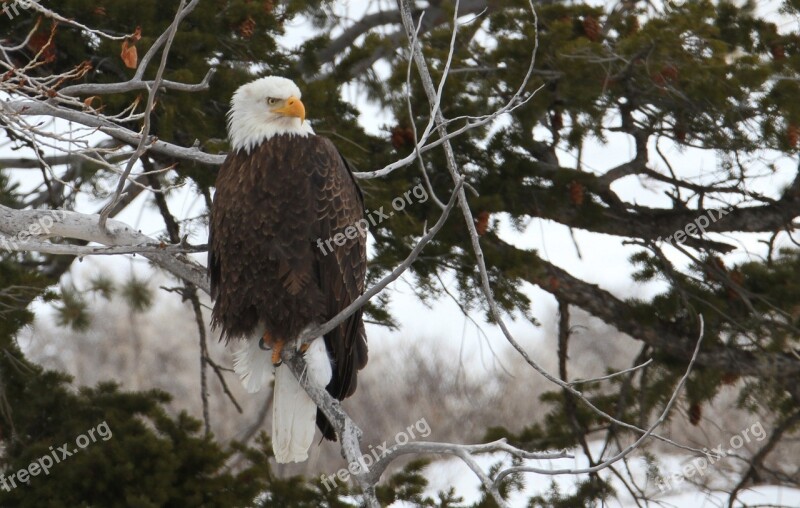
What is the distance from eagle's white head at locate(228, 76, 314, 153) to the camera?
4164 mm

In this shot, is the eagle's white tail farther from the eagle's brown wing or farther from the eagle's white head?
the eagle's white head

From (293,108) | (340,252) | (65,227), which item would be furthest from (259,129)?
(65,227)

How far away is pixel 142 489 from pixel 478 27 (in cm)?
299

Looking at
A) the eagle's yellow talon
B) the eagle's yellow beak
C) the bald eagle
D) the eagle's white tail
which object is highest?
the eagle's yellow beak

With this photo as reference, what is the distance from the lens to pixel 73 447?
16.9 ft

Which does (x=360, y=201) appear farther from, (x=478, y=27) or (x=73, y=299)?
(x=73, y=299)

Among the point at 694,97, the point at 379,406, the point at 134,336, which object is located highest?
the point at 134,336

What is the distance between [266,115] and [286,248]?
58 cm

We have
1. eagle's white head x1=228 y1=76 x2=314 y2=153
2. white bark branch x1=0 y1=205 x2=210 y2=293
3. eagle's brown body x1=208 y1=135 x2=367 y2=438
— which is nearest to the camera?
white bark branch x1=0 y1=205 x2=210 y2=293

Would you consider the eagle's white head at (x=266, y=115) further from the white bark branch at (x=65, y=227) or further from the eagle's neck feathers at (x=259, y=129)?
the white bark branch at (x=65, y=227)

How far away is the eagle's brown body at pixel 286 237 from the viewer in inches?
159

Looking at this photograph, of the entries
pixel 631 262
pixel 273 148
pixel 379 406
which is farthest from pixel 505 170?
pixel 379 406

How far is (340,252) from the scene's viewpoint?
4148 millimetres

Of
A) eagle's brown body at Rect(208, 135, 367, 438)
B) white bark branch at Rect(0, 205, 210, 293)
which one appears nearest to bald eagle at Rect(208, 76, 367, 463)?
eagle's brown body at Rect(208, 135, 367, 438)
